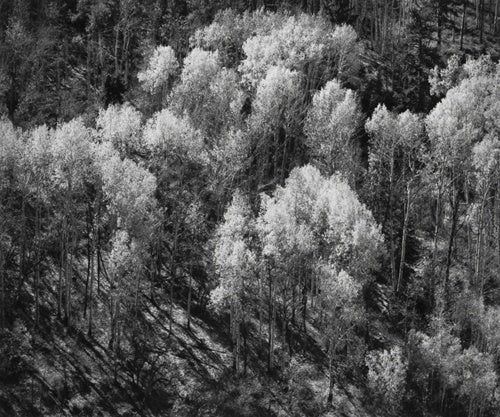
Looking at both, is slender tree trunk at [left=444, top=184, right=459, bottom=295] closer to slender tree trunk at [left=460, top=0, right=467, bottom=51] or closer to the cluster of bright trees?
the cluster of bright trees

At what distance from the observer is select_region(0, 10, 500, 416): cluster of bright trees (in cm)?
4859

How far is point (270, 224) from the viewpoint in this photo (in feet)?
168

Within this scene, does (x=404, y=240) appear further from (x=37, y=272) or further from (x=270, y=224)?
(x=37, y=272)

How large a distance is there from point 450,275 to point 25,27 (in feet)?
170

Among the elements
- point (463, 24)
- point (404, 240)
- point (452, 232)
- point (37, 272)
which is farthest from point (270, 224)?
point (463, 24)

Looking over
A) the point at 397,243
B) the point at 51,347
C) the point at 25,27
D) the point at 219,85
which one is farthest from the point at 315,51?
the point at 51,347

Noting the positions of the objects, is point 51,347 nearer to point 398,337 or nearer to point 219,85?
point 398,337

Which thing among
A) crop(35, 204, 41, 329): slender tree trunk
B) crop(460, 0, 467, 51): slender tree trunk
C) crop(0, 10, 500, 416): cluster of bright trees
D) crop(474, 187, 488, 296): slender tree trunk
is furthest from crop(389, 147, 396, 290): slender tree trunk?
crop(460, 0, 467, 51): slender tree trunk

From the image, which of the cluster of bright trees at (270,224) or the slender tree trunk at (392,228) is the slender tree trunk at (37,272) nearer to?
the cluster of bright trees at (270,224)

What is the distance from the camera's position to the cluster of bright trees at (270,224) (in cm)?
4859

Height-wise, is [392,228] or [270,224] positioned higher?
[270,224]

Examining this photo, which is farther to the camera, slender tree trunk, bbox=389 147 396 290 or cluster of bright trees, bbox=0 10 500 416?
slender tree trunk, bbox=389 147 396 290

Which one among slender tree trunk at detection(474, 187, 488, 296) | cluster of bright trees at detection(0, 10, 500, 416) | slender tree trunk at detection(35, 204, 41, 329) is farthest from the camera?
slender tree trunk at detection(474, 187, 488, 296)

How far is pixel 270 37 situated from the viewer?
79875mm
